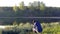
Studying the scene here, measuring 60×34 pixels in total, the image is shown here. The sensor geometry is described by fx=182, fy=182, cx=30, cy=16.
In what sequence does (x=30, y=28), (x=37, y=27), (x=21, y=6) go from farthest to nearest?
(x=21, y=6)
(x=30, y=28)
(x=37, y=27)

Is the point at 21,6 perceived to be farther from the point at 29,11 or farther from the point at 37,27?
the point at 37,27

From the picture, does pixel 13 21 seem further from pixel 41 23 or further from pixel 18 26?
pixel 41 23

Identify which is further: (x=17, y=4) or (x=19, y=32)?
(x=17, y=4)

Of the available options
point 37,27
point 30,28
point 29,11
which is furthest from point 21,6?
point 37,27

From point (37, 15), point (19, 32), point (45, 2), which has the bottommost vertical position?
point (19, 32)

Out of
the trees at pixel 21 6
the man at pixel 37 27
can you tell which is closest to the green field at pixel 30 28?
the man at pixel 37 27

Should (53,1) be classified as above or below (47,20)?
above

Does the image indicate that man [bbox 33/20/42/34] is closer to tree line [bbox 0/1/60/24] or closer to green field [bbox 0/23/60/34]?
green field [bbox 0/23/60/34]

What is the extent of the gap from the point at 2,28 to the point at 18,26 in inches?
14.8

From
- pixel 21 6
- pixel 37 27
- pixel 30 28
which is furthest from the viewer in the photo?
pixel 21 6

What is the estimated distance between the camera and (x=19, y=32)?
13.5 ft

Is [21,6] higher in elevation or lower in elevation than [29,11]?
higher

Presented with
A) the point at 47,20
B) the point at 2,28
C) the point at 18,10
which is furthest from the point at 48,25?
the point at 2,28

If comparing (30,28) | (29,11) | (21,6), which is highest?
(21,6)
